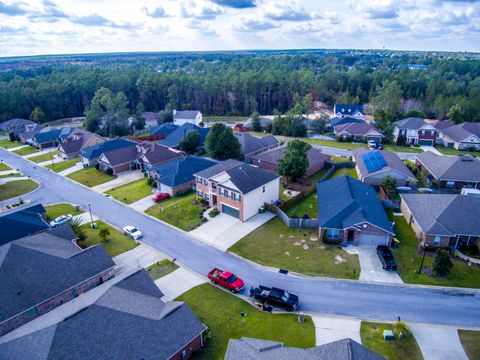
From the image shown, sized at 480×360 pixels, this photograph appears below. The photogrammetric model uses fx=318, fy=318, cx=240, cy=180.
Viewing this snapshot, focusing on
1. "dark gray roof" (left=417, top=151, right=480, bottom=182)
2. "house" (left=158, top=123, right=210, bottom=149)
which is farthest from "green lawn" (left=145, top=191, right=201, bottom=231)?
"dark gray roof" (left=417, top=151, right=480, bottom=182)

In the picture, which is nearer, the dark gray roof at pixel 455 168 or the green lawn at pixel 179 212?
the green lawn at pixel 179 212

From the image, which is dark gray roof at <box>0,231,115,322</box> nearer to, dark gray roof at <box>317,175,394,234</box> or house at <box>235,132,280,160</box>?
dark gray roof at <box>317,175,394,234</box>

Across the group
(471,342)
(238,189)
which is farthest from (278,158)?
(471,342)

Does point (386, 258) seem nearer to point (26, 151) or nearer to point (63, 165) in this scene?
point (63, 165)

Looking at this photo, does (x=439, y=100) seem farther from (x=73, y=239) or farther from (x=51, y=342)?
(x=51, y=342)

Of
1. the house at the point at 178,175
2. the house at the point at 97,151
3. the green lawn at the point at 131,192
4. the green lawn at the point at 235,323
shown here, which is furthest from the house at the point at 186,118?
the green lawn at the point at 235,323

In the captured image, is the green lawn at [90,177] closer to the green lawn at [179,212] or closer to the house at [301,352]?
the green lawn at [179,212]
